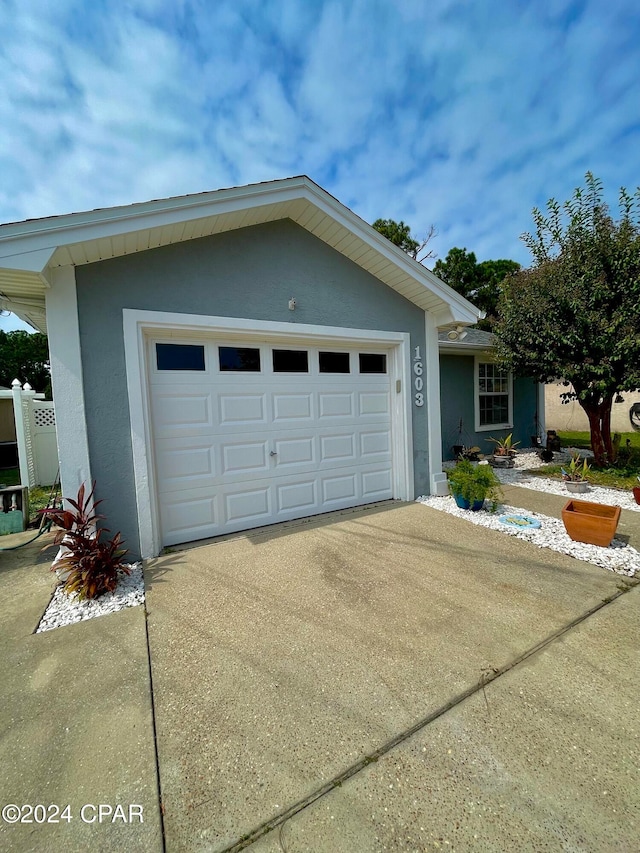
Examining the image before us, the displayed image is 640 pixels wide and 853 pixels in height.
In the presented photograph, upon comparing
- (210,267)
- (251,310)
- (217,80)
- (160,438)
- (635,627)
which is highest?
(217,80)

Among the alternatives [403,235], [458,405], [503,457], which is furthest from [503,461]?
[403,235]

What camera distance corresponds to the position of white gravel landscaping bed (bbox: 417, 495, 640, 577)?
3648 millimetres

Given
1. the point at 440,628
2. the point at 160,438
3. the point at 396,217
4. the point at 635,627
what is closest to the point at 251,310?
the point at 160,438

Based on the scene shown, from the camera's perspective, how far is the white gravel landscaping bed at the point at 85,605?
301 centimetres

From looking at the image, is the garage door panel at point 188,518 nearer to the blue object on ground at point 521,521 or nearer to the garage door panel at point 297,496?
the garage door panel at point 297,496

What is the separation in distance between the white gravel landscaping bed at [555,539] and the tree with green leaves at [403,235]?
14.9 metres

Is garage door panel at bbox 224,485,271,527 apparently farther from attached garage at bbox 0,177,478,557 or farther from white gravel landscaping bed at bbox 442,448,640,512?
white gravel landscaping bed at bbox 442,448,640,512

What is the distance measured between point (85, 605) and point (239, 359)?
306cm

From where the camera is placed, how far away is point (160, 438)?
13.8 ft

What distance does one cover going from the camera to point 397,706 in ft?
6.63

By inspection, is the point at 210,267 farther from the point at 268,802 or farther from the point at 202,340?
the point at 268,802

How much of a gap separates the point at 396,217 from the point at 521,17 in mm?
12804

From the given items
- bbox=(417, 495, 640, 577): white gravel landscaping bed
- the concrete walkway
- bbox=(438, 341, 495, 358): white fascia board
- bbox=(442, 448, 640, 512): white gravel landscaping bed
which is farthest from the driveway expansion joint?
bbox=(438, 341, 495, 358): white fascia board

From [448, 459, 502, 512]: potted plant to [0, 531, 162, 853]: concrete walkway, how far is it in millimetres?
4361
